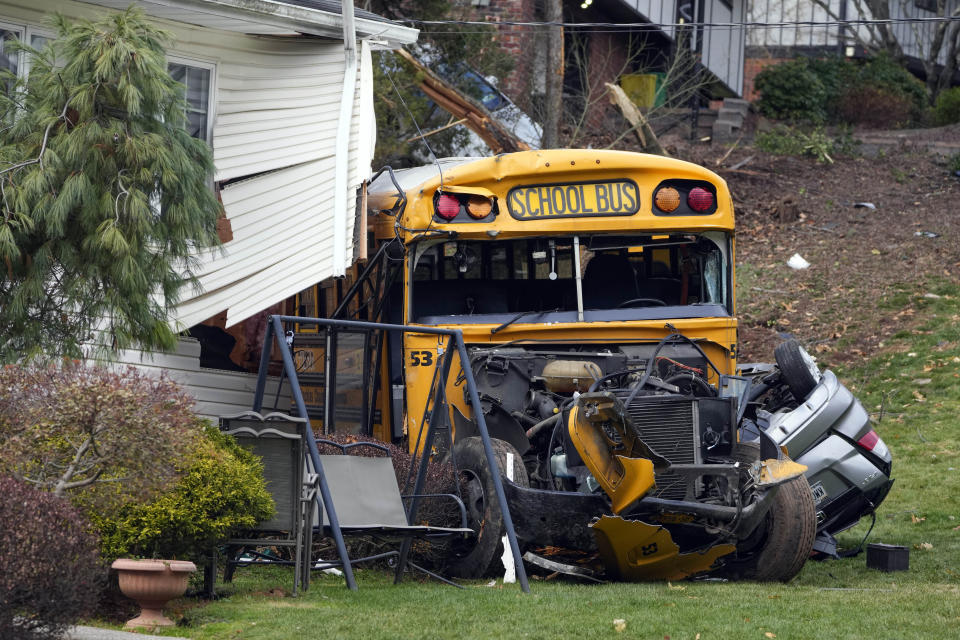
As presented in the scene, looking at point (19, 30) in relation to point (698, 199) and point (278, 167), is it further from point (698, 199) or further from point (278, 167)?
point (698, 199)

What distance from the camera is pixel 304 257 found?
35.2 ft

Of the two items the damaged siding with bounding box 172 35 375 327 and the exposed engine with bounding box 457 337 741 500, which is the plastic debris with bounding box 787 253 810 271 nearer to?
the damaged siding with bounding box 172 35 375 327

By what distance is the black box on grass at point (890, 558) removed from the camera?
376 inches

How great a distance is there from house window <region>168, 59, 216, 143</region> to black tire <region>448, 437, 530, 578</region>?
411 centimetres

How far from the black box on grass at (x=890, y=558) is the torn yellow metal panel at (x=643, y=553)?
5.66ft

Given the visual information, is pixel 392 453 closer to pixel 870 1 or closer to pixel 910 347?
pixel 910 347

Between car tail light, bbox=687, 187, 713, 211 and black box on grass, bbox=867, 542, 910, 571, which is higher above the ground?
car tail light, bbox=687, 187, 713, 211

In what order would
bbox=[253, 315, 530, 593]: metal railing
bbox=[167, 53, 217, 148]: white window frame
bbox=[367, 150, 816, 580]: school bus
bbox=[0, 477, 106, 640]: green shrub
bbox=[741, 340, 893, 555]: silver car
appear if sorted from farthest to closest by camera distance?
1. bbox=[167, 53, 217, 148]: white window frame
2. bbox=[741, 340, 893, 555]: silver car
3. bbox=[367, 150, 816, 580]: school bus
4. bbox=[253, 315, 530, 593]: metal railing
5. bbox=[0, 477, 106, 640]: green shrub

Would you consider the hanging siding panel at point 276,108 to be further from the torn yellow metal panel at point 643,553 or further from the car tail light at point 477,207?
the torn yellow metal panel at point 643,553

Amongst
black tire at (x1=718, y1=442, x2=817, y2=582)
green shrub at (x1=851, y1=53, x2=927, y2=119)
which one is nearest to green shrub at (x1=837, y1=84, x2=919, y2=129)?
green shrub at (x1=851, y1=53, x2=927, y2=119)

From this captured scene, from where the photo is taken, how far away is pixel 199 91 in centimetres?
1146

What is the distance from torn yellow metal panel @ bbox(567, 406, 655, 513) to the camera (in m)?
8.02

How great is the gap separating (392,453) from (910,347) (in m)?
10.4

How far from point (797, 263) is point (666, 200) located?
36.5 ft
